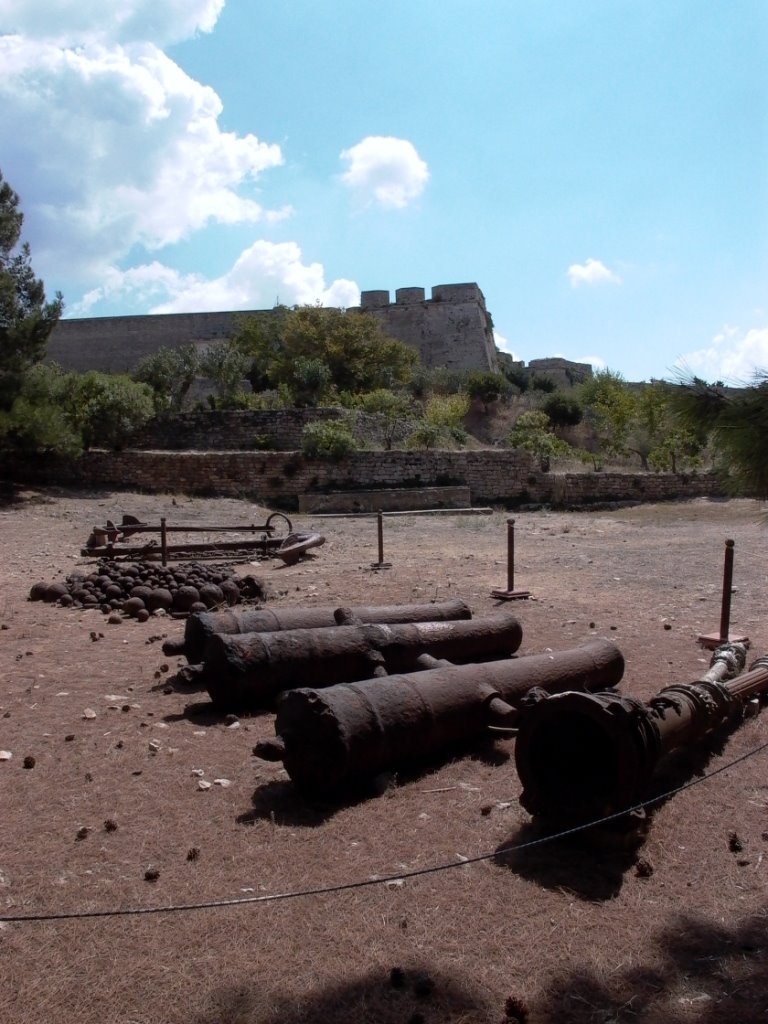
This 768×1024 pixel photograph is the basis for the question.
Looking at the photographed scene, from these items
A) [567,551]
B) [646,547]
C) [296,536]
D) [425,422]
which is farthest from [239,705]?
[425,422]

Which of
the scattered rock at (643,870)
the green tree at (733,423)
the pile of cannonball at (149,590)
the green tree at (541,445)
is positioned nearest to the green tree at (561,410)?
the green tree at (541,445)

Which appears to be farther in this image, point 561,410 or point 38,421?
point 561,410

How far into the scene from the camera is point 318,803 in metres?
4.00

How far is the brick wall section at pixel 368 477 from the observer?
78.0 ft

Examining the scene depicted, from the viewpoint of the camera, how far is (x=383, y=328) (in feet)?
156

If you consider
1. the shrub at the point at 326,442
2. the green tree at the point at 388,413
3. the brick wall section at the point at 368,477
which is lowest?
the brick wall section at the point at 368,477

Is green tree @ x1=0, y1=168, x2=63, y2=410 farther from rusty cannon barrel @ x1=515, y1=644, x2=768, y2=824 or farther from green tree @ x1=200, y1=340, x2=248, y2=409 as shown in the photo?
rusty cannon barrel @ x1=515, y1=644, x2=768, y2=824

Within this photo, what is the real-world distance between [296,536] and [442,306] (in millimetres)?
36924

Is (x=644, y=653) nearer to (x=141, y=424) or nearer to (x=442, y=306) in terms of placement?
(x=141, y=424)

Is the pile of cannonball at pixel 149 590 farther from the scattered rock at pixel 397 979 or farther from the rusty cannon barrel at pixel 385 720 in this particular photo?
the scattered rock at pixel 397 979

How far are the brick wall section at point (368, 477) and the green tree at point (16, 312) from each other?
3936 mm

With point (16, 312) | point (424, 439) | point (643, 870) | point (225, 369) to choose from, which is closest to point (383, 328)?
point (225, 369)

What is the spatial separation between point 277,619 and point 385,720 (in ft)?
7.97

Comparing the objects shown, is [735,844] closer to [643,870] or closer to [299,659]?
[643,870]
